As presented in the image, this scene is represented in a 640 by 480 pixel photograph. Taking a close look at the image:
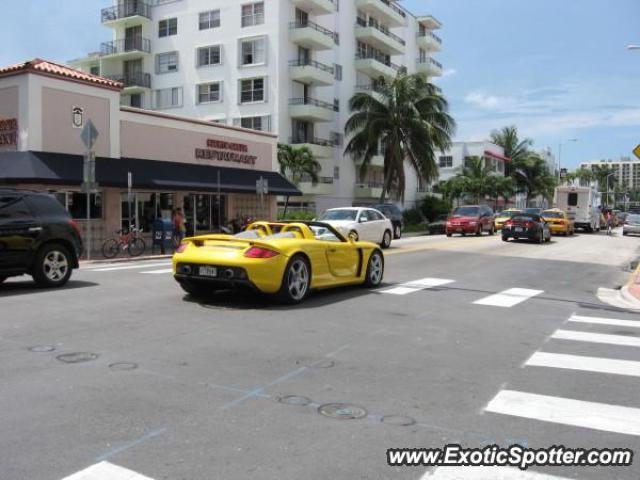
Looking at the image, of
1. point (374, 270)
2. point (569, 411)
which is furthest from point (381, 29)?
point (569, 411)

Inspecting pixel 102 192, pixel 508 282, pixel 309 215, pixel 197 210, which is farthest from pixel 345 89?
pixel 508 282

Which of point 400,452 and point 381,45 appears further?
point 381,45

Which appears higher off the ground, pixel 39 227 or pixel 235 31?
pixel 235 31

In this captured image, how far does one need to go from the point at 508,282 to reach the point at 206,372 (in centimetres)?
1025

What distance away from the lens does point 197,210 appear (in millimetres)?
29406

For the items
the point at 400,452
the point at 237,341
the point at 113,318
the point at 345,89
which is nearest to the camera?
the point at 400,452

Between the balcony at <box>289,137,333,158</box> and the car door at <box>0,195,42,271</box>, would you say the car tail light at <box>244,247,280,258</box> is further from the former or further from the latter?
the balcony at <box>289,137,333,158</box>

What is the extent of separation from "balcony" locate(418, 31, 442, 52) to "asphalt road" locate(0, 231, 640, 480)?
59414 millimetres

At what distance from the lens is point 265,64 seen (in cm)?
4497

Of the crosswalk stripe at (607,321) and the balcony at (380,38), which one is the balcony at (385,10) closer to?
the balcony at (380,38)

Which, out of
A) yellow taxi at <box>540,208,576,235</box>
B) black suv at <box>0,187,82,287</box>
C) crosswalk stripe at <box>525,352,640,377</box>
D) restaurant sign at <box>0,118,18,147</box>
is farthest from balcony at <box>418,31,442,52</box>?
crosswalk stripe at <box>525,352,640,377</box>

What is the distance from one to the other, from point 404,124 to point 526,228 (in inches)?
745

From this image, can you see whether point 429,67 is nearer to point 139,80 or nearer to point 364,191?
point 364,191

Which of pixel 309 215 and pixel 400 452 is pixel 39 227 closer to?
pixel 400 452
